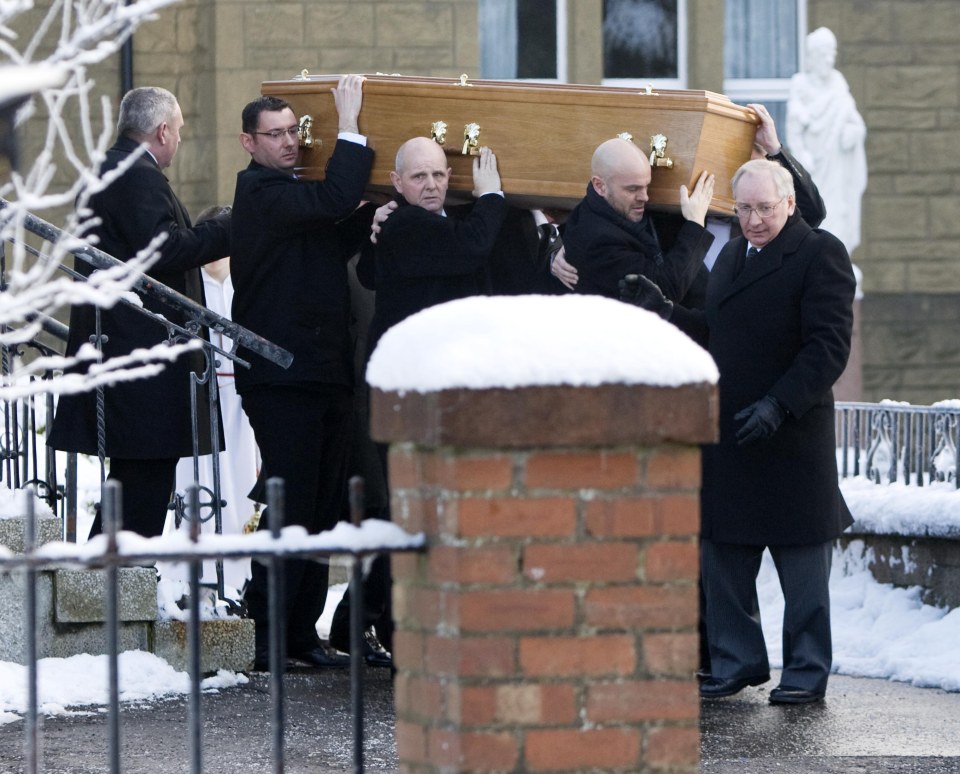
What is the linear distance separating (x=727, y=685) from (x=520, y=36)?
8.68 meters

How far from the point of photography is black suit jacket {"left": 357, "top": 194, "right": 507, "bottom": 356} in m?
5.82

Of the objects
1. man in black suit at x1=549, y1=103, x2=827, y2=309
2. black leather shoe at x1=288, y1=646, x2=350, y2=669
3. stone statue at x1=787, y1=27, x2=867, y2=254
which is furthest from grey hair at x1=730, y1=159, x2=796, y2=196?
stone statue at x1=787, y1=27, x2=867, y2=254

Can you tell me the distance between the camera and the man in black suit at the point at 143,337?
6227 millimetres

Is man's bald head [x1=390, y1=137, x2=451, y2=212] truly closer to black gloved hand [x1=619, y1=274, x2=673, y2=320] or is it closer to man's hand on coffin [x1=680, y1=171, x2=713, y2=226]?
black gloved hand [x1=619, y1=274, x2=673, y2=320]

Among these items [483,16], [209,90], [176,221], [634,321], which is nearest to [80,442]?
[176,221]

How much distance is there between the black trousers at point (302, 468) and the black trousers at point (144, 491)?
13.8 inches

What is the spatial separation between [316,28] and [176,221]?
675 centimetres

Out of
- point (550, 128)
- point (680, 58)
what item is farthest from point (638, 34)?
point (550, 128)

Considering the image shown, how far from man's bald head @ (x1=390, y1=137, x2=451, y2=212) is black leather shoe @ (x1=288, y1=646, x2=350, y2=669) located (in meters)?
1.61

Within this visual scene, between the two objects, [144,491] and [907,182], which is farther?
[907,182]

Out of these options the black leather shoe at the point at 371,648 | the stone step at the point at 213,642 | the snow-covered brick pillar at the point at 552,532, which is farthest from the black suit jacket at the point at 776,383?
the snow-covered brick pillar at the point at 552,532

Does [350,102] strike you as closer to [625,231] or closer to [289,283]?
[289,283]

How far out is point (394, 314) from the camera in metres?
5.94

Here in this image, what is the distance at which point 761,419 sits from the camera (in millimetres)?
5668
